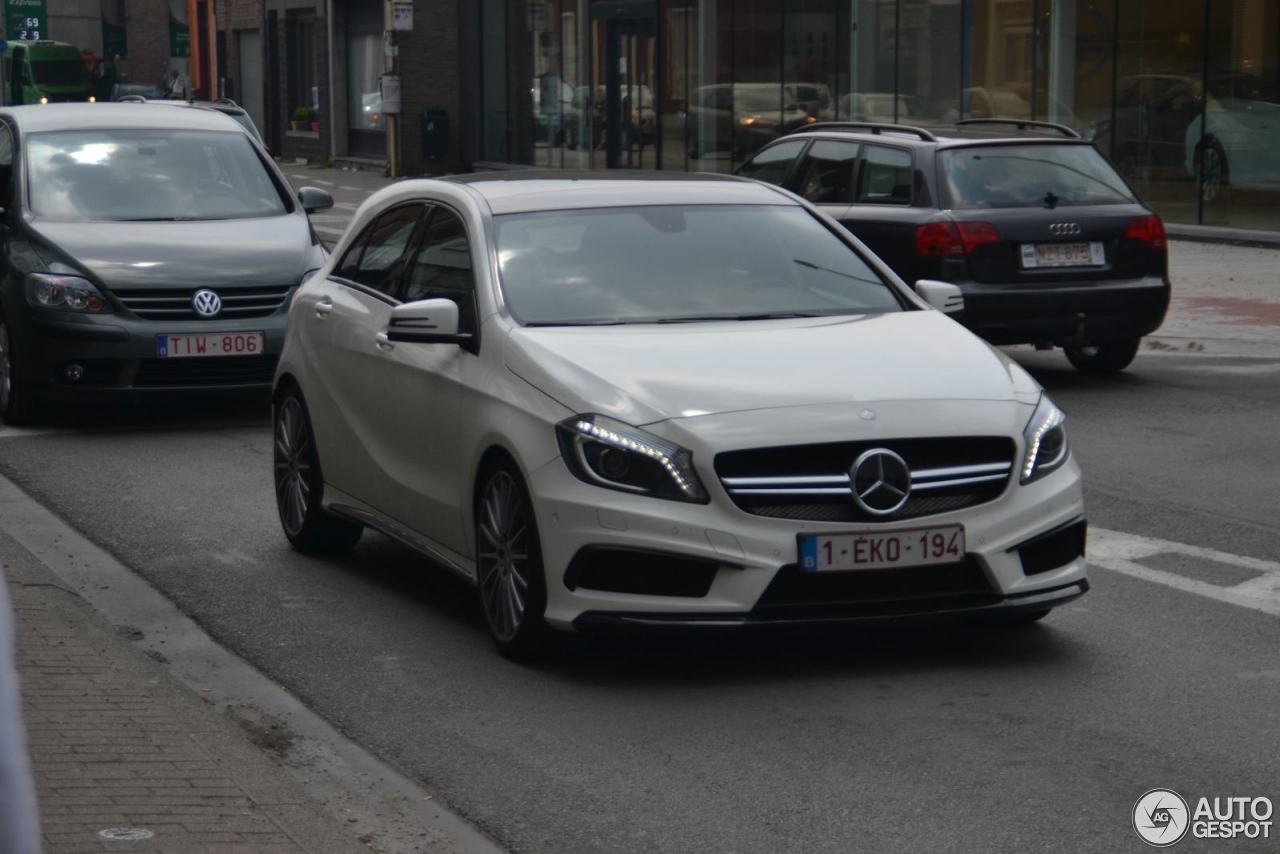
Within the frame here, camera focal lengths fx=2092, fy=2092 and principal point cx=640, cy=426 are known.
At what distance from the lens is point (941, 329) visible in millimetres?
6945

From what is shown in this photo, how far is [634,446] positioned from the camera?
19.5 feet

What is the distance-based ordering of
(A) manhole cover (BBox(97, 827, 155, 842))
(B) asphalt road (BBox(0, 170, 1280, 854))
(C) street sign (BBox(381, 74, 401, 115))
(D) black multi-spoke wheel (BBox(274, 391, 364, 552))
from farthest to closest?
(C) street sign (BBox(381, 74, 401, 115)), (D) black multi-spoke wheel (BBox(274, 391, 364, 552)), (B) asphalt road (BBox(0, 170, 1280, 854)), (A) manhole cover (BBox(97, 827, 155, 842))

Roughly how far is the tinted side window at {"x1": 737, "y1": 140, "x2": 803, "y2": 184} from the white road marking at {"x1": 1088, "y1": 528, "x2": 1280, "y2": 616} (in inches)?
255

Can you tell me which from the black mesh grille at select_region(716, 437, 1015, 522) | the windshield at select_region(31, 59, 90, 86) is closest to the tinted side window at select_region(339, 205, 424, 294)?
the black mesh grille at select_region(716, 437, 1015, 522)

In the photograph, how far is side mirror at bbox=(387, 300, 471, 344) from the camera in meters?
6.75

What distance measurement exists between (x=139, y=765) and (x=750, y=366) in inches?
87.8

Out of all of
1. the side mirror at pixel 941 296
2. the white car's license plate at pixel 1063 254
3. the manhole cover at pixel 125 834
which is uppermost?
the side mirror at pixel 941 296

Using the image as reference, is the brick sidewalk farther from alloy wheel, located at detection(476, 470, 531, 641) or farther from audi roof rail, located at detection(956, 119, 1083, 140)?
audi roof rail, located at detection(956, 119, 1083, 140)

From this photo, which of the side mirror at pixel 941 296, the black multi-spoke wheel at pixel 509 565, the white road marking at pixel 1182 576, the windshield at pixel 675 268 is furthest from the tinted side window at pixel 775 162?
the black multi-spoke wheel at pixel 509 565

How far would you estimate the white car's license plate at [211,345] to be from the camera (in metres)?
11.7

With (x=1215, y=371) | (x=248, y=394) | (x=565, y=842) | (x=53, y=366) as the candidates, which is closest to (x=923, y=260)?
(x=1215, y=371)

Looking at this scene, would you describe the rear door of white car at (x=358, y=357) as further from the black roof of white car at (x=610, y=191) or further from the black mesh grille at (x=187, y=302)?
the black mesh grille at (x=187, y=302)

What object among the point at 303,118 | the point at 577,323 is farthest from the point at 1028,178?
the point at 303,118

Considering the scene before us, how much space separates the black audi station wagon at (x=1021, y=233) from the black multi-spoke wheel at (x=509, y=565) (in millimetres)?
6367
